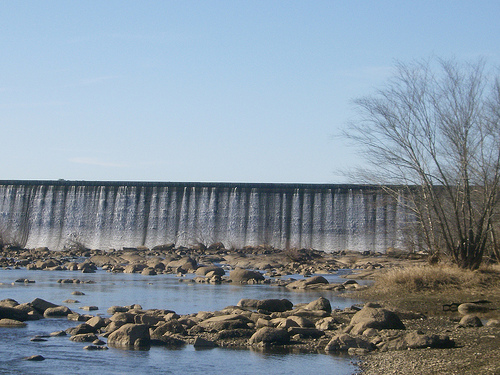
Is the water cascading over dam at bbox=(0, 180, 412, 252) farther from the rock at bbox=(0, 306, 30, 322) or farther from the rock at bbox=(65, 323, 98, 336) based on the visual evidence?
the rock at bbox=(65, 323, 98, 336)

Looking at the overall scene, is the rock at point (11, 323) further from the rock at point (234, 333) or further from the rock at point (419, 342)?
the rock at point (419, 342)

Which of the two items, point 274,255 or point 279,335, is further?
point 274,255

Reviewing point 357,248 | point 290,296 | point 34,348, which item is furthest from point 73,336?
point 357,248

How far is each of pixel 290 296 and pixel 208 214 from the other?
32.3m

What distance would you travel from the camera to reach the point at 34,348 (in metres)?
12.7

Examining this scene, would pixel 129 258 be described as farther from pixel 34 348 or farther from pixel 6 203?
pixel 34 348

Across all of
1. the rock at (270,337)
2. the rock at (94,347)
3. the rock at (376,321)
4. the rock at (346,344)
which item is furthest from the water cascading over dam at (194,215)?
the rock at (94,347)

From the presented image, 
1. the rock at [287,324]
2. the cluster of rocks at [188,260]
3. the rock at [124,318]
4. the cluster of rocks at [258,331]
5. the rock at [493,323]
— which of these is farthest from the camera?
the cluster of rocks at [188,260]

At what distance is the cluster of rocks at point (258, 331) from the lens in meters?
12.7

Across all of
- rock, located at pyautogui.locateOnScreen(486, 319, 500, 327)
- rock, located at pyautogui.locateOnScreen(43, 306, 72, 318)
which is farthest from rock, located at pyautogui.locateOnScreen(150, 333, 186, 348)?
rock, located at pyautogui.locateOnScreen(486, 319, 500, 327)

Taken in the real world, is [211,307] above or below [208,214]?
below

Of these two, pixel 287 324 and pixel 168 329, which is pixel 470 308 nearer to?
pixel 287 324

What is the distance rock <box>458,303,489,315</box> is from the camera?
1794cm

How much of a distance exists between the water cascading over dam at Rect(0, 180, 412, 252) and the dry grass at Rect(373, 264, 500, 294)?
27.2m
